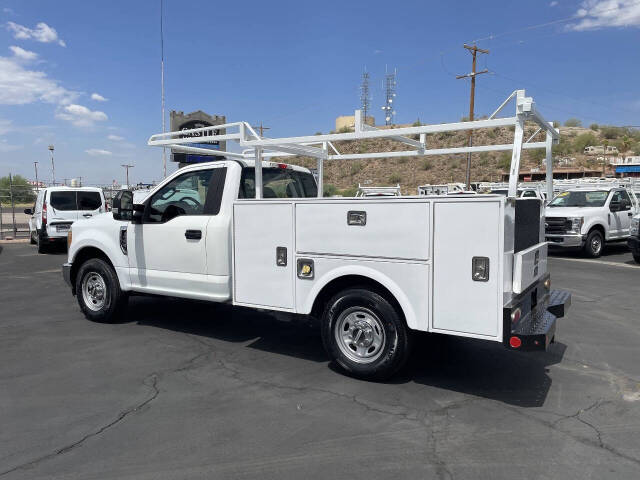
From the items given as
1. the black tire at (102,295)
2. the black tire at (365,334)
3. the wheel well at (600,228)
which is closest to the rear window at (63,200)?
the black tire at (102,295)

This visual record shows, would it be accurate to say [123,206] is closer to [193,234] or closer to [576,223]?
[193,234]

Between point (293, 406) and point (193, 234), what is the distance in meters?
2.52

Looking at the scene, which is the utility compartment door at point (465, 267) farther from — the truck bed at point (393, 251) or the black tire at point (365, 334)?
the black tire at point (365, 334)

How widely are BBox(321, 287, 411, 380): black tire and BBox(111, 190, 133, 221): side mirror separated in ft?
10.0

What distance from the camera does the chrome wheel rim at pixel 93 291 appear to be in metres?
7.00

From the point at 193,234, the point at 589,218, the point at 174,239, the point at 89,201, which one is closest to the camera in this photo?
the point at 193,234

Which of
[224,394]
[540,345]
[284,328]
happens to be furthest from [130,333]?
[540,345]

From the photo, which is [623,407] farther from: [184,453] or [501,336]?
[184,453]

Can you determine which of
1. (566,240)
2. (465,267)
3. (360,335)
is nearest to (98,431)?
(360,335)

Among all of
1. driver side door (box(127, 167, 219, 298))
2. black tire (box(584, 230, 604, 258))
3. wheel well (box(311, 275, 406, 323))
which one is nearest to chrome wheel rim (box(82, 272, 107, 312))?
driver side door (box(127, 167, 219, 298))

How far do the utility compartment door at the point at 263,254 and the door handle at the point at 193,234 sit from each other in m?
0.63

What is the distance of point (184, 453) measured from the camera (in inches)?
138

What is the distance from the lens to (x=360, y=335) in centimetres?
479

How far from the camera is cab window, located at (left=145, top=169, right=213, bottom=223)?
19.8ft
